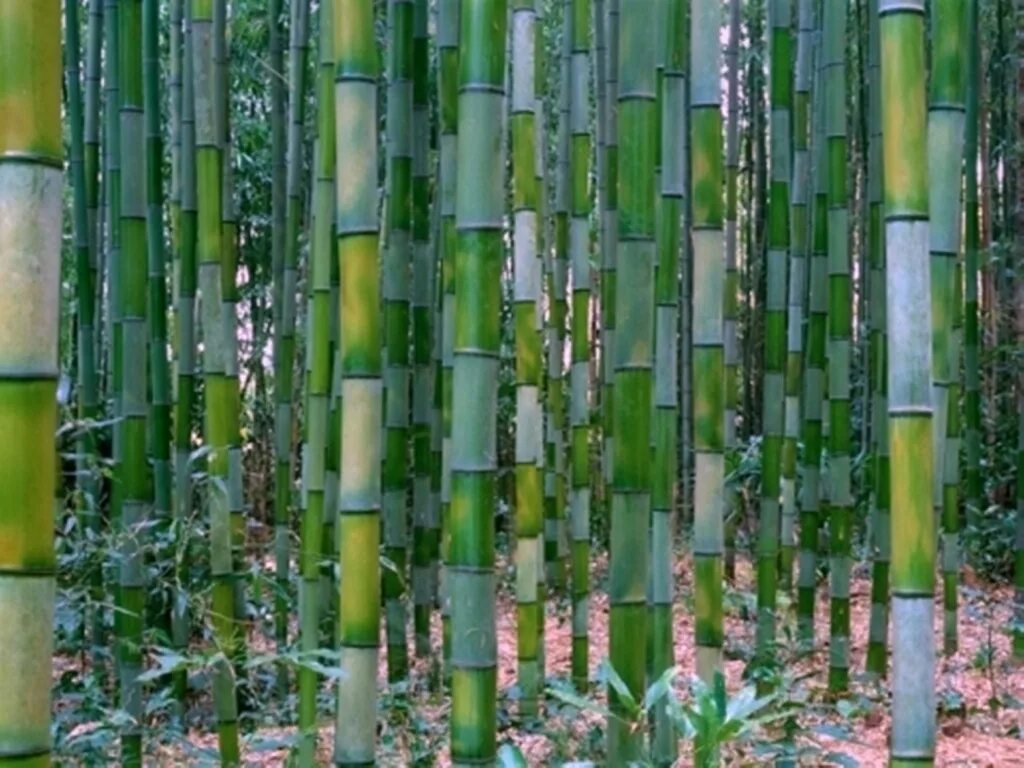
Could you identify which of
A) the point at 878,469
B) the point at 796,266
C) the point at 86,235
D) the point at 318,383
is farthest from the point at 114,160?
the point at 796,266

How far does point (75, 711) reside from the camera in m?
2.72

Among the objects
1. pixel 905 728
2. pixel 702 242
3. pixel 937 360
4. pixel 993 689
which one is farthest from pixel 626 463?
pixel 993 689

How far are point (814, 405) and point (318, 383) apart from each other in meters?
1.82

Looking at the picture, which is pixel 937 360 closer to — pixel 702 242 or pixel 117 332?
pixel 702 242

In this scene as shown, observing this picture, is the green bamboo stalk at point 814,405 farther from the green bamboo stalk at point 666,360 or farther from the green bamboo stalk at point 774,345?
the green bamboo stalk at point 666,360

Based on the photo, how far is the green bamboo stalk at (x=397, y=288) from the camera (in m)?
2.22

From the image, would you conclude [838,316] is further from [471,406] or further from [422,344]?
[471,406]

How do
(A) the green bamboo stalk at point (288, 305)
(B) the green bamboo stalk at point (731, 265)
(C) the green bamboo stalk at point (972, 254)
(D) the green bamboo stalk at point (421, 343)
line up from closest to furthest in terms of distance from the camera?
(D) the green bamboo stalk at point (421, 343) → (A) the green bamboo stalk at point (288, 305) → (B) the green bamboo stalk at point (731, 265) → (C) the green bamboo stalk at point (972, 254)

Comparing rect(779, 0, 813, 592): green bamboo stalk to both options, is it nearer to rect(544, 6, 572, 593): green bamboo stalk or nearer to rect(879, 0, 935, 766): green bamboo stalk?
rect(544, 6, 572, 593): green bamboo stalk

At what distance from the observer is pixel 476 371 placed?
4.60ft

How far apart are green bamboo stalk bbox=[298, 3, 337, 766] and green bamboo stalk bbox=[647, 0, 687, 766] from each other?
591mm

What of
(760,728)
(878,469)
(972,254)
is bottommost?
(760,728)

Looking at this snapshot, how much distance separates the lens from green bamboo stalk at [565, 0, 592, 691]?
3.04 meters

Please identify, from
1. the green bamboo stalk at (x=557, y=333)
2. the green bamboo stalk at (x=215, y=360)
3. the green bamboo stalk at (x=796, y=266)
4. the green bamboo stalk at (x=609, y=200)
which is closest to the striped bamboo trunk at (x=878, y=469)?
the green bamboo stalk at (x=796, y=266)
